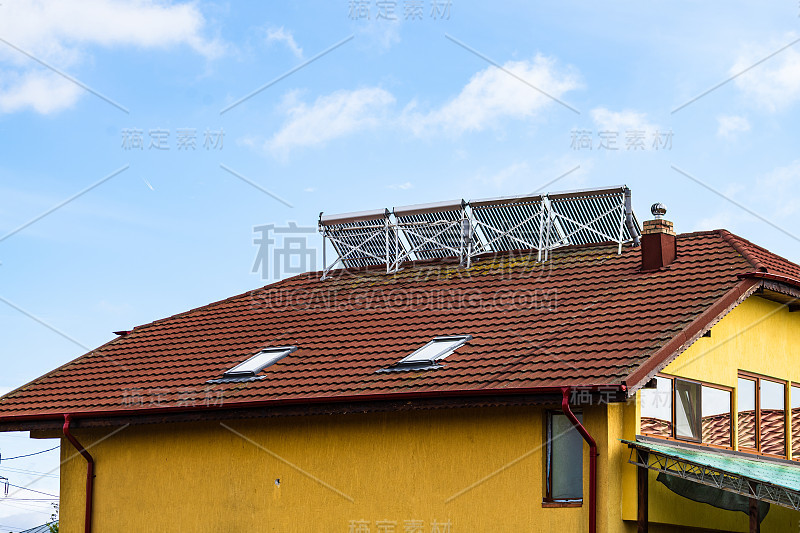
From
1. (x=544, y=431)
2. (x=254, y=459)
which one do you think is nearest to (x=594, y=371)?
(x=544, y=431)

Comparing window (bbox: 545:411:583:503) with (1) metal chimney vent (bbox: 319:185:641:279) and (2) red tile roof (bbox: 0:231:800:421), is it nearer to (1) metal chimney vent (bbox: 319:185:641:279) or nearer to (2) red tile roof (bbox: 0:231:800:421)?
(2) red tile roof (bbox: 0:231:800:421)

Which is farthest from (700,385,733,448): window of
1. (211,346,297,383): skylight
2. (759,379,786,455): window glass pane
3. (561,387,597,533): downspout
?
(211,346,297,383): skylight

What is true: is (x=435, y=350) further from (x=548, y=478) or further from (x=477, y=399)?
(x=548, y=478)

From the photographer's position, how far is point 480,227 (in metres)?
22.9

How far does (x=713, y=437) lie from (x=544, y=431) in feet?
10.2

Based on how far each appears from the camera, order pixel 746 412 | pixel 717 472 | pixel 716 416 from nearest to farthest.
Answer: pixel 717 472, pixel 716 416, pixel 746 412

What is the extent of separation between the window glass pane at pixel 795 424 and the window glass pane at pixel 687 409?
259cm

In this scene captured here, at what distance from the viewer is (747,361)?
1847cm

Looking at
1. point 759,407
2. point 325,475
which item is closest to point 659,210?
point 759,407

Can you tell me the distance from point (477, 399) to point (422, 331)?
358cm

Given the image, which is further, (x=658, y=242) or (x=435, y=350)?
(x=658, y=242)

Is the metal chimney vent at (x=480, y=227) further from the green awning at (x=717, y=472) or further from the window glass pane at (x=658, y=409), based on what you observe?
the green awning at (x=717, y=472)

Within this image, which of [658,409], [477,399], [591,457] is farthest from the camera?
[658,409]

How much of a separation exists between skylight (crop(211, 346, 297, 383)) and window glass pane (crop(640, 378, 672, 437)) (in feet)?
20.5
